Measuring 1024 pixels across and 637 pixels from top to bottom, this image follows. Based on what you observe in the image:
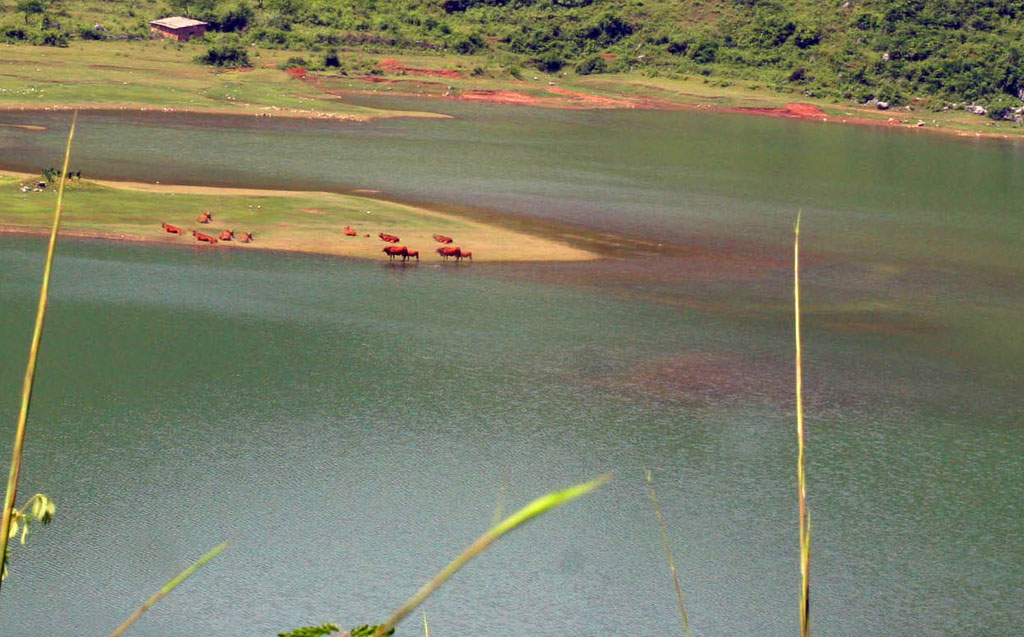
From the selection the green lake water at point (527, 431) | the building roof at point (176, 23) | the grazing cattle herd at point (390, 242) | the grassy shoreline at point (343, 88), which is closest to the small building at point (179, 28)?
the building roof at point (176, 23)

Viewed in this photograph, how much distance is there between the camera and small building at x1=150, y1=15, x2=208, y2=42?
7775 cm

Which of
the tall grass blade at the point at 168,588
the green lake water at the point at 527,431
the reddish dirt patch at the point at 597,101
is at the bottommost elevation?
the reddish dirt patch at the point at 597,101

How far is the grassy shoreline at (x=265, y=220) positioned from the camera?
Result: 32781 millimetres

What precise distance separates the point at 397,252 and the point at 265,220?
14.8ft

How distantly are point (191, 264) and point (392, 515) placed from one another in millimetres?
14601

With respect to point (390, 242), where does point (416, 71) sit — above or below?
below

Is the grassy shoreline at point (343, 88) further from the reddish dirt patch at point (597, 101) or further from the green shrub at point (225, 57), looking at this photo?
the green shrub at point (225, 57)

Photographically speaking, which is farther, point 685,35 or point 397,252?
point 685,35

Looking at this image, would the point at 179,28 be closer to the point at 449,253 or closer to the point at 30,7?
the point at 30,7

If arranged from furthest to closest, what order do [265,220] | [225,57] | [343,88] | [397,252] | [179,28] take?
1. [179,28]
2. [225,57]
3. [343,88]
4. [265,220]
5. [397,252]

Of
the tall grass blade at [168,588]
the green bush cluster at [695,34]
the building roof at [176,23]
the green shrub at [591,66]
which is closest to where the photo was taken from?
the tall grass blade at [168,588]

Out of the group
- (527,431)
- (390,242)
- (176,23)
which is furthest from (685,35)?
(527,431)

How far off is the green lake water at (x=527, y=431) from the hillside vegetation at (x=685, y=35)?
136 ft

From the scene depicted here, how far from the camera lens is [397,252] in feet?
106
